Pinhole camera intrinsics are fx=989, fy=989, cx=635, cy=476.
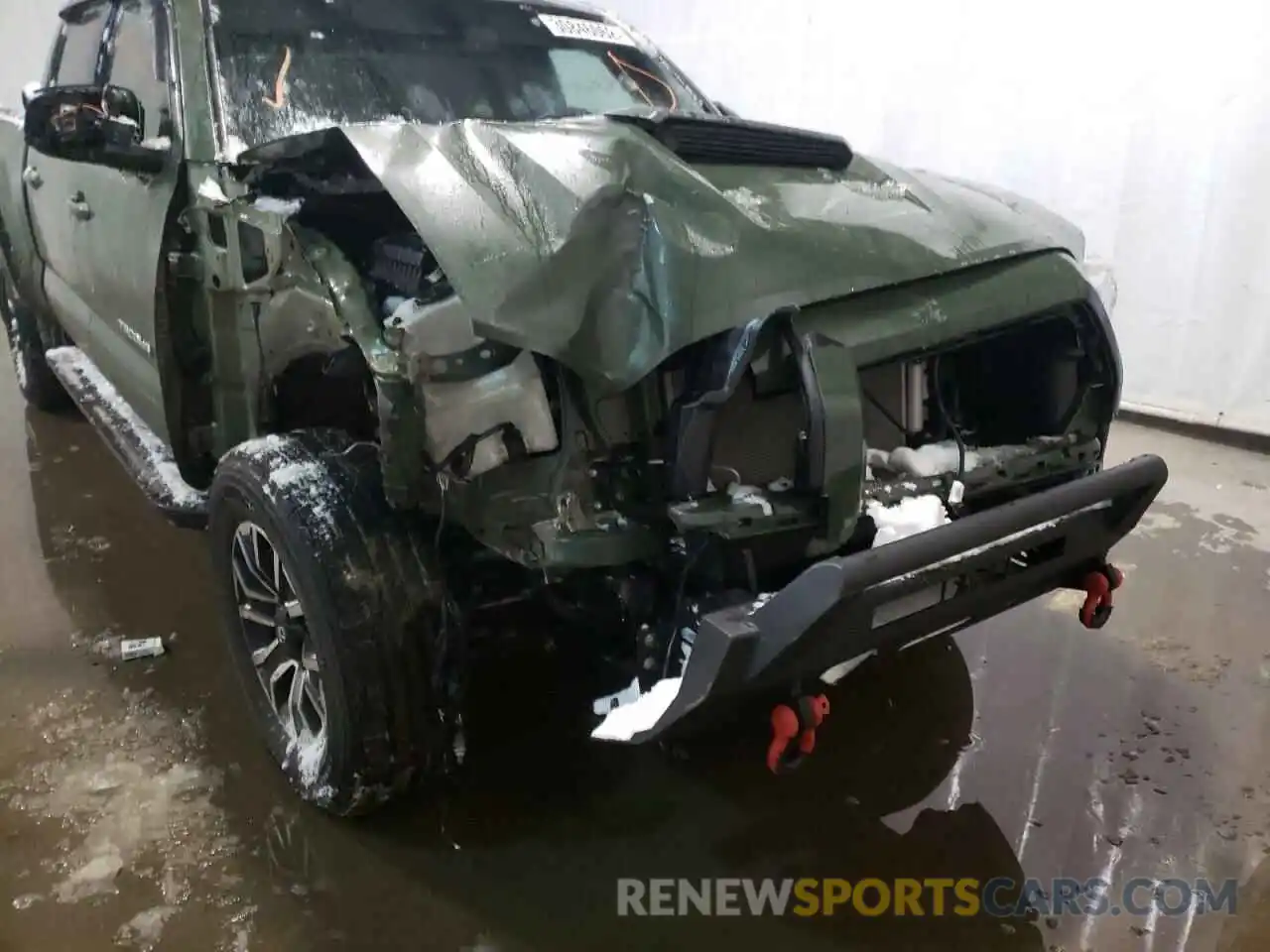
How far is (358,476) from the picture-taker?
1892mm

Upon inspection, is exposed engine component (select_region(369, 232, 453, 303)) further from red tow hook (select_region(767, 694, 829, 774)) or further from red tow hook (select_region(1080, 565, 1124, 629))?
red tow hook (select_region(1080, 565, 1124, 629))

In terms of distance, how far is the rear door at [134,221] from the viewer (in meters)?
2.36

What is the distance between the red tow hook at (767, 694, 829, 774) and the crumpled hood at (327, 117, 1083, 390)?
607 millimetres

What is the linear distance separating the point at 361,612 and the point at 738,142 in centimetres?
115

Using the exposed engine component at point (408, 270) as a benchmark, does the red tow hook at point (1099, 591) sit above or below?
below

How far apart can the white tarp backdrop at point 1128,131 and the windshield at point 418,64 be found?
2214 mm

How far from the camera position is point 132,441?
117 inches

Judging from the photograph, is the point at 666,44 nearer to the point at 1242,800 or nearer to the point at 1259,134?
the point at 1259,134

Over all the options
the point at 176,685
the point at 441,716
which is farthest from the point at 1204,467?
the point at 176,685

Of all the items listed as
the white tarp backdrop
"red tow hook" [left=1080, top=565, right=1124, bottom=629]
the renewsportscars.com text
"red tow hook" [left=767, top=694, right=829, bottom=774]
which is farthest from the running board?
the white tarp backdrop

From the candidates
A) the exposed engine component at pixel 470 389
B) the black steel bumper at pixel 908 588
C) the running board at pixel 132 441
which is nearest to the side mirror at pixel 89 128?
the running board at pixel 132 441

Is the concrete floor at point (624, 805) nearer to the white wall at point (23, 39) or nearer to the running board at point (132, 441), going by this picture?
the running board at point (132, 441)

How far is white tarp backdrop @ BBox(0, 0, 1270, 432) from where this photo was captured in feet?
13.5

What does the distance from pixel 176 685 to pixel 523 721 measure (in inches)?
36.1
